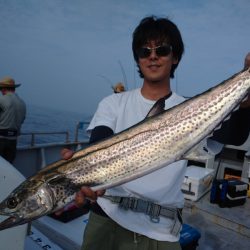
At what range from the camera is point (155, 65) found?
244 cm

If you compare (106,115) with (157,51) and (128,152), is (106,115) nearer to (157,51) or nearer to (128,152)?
(128,152)

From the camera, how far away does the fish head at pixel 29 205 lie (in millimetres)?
2043

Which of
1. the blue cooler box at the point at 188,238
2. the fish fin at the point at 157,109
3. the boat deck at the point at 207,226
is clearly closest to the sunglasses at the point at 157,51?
the fish fin at the point at 157,109

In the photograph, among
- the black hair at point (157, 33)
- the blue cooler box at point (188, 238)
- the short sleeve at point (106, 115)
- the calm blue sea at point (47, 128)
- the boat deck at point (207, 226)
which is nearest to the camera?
the short sleeve at point (106, 115)

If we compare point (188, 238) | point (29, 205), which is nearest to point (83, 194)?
point (29, 205)

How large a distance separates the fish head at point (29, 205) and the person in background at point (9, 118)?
6562 mm

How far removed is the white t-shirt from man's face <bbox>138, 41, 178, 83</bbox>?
181 millimetres

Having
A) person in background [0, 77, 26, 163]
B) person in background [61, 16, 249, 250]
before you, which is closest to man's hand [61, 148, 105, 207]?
person in background [61, 16, 249, 250]

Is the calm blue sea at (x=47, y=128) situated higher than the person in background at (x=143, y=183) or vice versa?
the person in background at (x=143, y=183)

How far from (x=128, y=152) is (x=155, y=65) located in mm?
740

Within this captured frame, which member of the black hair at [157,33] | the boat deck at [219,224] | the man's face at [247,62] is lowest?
the boat deck at [219,224]

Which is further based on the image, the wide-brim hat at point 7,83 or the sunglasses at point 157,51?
the wide-brim hat at point 7,83

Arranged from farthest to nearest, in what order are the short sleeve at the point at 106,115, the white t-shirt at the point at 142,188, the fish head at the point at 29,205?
the short sleeve at the point at 106,115
the white t-shirt at the point at 142,188
the fish head at the point at 29,205

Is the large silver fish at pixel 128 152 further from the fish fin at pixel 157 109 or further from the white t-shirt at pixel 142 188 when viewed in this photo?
the white t-shirt at pixel 142 188
